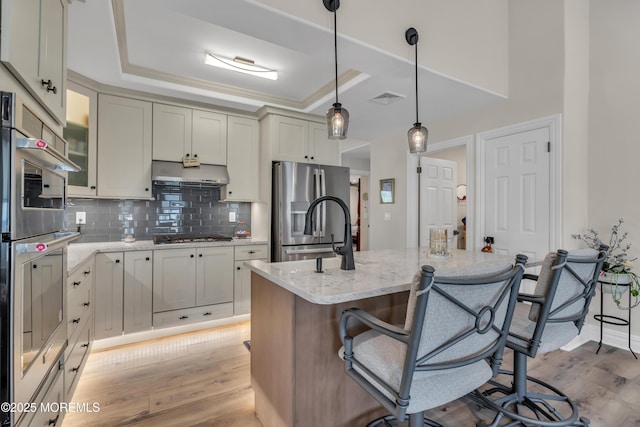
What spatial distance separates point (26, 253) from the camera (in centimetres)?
106

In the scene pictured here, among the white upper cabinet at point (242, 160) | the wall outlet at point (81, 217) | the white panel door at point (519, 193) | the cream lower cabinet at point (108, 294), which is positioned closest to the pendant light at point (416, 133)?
the white panel door at point (519, 193)

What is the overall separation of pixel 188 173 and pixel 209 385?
6.88 ft

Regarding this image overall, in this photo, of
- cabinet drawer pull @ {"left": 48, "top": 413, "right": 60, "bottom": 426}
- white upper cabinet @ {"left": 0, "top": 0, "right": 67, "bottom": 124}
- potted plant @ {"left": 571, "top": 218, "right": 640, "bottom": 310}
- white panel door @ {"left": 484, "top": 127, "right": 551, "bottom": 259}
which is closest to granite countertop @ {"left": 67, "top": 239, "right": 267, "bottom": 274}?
cabinet drawer pull @ {"left": 48, "top": 413, "right": 60, "bottom": 426}

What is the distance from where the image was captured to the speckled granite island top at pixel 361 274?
120cm

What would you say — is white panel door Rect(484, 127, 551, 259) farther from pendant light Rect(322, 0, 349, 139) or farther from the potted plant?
pendant light Rect(322, 0, 349, 139)

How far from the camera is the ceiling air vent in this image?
10.2 ft

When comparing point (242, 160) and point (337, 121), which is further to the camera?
point (242, 160)

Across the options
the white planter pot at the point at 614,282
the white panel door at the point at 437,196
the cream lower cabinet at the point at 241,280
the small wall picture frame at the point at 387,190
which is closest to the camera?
the white planter pot at the point at 614,282

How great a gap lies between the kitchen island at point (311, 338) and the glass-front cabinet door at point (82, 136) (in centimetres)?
212

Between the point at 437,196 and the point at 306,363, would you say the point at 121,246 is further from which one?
the point at 437,196

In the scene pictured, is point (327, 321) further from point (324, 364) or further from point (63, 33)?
point (63, 33)

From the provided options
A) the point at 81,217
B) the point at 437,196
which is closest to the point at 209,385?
the point at 81,217

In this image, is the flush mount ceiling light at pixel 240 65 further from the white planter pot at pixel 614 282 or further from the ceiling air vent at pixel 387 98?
the white planter pot at pixel 614 282

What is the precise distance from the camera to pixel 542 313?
57.4 inches
